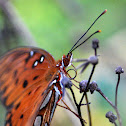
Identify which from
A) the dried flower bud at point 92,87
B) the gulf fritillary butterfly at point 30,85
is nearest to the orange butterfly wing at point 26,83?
the gulf fritillary butterfly at point 30,85

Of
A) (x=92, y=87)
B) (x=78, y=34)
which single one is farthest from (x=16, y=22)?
(x=92, y=87)

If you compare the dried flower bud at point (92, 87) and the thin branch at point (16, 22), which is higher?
the thin branch at point (16, 22)

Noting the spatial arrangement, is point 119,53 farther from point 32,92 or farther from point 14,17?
point 32,92

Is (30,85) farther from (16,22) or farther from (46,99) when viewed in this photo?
(16,22)

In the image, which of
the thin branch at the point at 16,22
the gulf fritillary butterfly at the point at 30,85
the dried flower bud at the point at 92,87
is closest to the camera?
the dried flower bud at the point at 92,87

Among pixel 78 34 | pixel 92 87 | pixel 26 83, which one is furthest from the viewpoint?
pixel 78 34

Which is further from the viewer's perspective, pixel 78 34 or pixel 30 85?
pixel 78 34

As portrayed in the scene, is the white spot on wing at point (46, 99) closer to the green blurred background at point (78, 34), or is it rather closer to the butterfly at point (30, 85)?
the butterfly at point (30, 85)

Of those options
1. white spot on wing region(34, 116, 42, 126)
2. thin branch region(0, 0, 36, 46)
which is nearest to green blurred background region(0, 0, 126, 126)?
thin branch region(0, 0, 36, 46)
